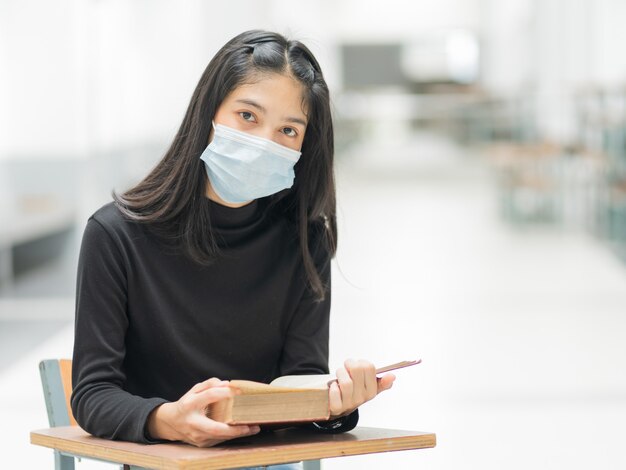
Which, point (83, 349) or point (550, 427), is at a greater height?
point (83, 349)

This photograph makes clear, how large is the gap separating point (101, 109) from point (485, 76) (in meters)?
21.1

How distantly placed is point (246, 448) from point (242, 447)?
3cm

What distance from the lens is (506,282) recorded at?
7164 mm

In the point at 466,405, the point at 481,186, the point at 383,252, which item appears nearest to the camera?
the point at 466,405

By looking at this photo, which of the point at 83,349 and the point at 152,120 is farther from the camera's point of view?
the point at 152,120

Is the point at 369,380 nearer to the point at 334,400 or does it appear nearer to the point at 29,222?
the point at 334,400

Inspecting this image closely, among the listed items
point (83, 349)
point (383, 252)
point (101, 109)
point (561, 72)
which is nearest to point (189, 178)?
point (83, 349)

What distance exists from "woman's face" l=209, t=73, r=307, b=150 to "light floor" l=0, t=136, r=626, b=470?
0.27 metres

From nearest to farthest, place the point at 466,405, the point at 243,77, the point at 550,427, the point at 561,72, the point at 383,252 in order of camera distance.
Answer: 1. the point at 243,77
2. the point at 550,427
3. the point at 466,405
4. the point at 383,252
5. the point at 561,72

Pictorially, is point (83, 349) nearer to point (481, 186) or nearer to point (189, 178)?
point (189, 178)

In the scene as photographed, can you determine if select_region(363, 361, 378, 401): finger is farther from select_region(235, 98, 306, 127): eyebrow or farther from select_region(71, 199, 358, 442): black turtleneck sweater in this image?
select_region(235, 98, 306, 127): eyebrow

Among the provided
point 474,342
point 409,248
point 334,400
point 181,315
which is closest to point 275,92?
point 181,315

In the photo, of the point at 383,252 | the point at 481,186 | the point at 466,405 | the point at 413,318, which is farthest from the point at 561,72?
the point at 466,405

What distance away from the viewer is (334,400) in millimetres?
1607
